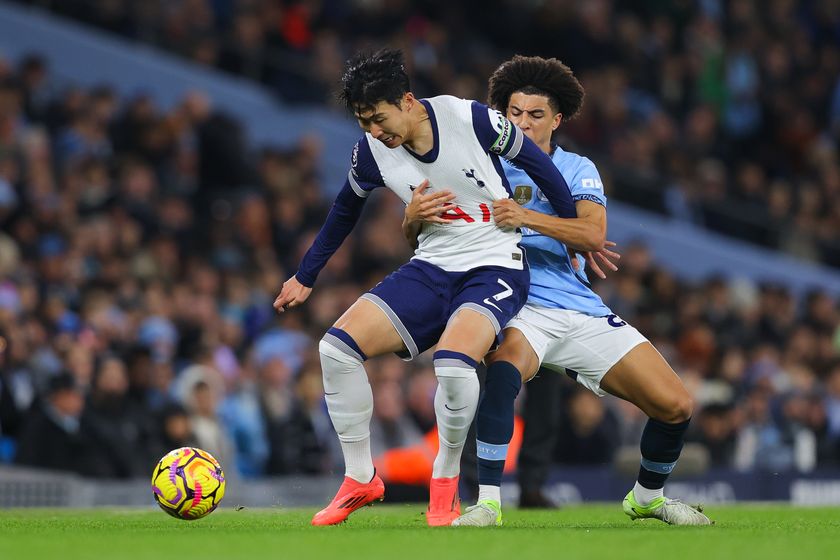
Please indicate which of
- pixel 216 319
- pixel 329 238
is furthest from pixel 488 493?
pixel 216 319

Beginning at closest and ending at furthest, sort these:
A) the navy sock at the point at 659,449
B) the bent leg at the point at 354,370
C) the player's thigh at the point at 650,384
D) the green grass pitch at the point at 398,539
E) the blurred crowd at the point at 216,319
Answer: the green grass pitch at the point at 398,539
the bent leg at the point at 354,370
the player's thigh at the point at 650,384
the navy sock at the point at 659,449
the blurred crowd at the point at 216,319

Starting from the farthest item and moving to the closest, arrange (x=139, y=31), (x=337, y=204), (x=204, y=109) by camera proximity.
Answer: (x=139, y=31), (x=204, y=109), (x=337, y=204)

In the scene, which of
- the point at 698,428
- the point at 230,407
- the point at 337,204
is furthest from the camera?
the point at 698,428

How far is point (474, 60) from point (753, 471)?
28.3 ft

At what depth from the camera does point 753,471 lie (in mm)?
12797

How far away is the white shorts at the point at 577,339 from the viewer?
7.39 m

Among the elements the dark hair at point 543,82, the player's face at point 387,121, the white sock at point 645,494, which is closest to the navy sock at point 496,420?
the white sock at point 645,494

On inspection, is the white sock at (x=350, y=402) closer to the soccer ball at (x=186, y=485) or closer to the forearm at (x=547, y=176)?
the soccer ball at (x=186, y=485)

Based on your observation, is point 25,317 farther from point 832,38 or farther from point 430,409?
point 832,38

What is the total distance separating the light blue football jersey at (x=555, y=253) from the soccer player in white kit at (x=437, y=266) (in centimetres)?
25

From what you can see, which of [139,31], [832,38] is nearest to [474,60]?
[139,31]

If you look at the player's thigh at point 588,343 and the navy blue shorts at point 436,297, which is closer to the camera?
the navy blue shorts at point 436,297

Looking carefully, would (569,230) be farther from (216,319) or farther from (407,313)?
(216,319)

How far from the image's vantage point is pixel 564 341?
7473 mm
